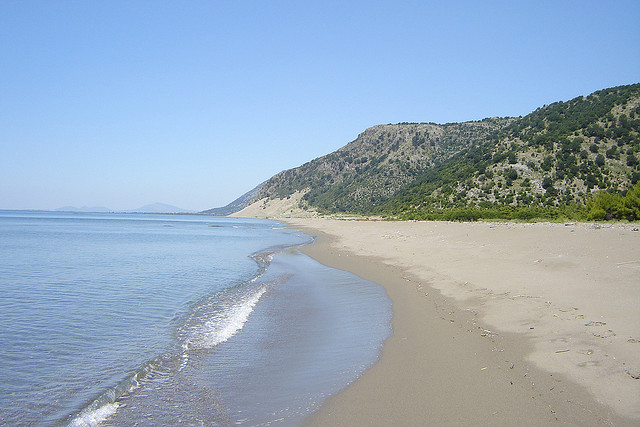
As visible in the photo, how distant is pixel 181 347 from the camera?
9031 millimetres

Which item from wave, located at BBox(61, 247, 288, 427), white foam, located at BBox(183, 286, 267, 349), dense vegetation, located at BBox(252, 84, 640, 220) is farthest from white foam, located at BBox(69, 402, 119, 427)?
dense vegetation, located at BBox(252, 84, 640, 220)

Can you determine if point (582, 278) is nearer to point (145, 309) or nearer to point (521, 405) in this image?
point (521, 405)

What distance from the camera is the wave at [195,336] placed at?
19.9ft

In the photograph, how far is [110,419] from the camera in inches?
227

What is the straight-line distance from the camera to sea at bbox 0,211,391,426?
610 cm

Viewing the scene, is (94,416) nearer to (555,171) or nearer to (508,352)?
(508,352)

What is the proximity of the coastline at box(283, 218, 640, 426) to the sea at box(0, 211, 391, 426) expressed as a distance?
70cm

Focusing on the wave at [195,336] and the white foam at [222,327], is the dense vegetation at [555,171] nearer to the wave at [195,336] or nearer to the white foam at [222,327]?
the wave at [195,336]

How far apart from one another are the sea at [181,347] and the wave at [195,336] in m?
0.03

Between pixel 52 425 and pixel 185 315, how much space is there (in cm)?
626

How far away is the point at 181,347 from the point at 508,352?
6562 millimetres

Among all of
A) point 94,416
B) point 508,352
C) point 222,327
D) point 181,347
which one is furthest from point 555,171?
point 94,416

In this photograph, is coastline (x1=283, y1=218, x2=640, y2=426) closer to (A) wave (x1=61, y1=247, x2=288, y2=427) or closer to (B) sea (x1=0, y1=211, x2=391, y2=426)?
(B) sea (x1=0, y1=211, x2=391, y2=426)

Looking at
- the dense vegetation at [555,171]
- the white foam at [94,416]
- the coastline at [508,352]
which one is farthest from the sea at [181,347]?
the dense vegetation at [555,171]
